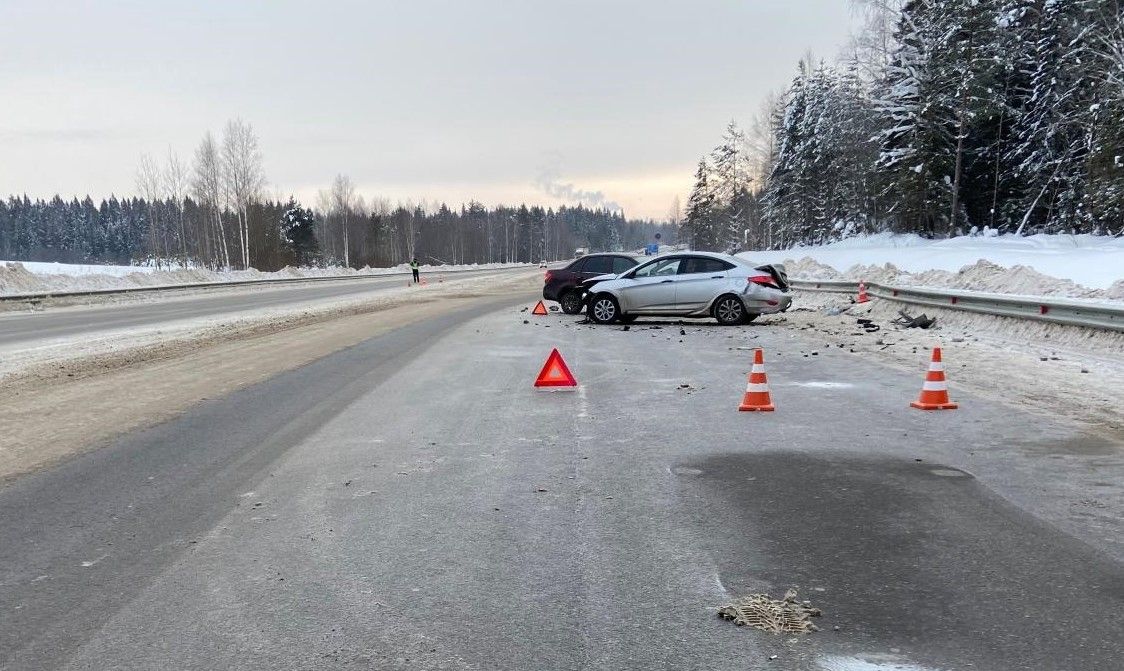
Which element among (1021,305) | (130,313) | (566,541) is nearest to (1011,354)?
(1021,305)

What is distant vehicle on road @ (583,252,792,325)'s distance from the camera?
56.3ft

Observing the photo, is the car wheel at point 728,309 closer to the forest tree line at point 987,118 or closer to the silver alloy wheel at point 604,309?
the silver alloy wheel at point 604,309

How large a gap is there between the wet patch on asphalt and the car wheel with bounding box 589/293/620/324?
1220cm

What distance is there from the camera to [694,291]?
17.3 metres

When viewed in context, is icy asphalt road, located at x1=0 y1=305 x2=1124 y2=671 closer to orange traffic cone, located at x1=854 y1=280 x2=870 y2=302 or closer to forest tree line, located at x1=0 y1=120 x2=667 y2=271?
orange traffic cone, located at x1=854 y1=280 x2=870 y2=302

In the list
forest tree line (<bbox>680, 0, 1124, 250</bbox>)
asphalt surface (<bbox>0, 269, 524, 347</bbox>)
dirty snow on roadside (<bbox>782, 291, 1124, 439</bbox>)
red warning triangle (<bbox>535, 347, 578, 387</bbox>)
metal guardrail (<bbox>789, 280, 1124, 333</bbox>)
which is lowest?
asphalt surface (<bbox>0, 269, 524, 347</bbox>)

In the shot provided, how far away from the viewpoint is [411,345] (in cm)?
1423

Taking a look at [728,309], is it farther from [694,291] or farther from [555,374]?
[555,374]

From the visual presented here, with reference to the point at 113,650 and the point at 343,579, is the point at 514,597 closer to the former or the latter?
the point at 343,579

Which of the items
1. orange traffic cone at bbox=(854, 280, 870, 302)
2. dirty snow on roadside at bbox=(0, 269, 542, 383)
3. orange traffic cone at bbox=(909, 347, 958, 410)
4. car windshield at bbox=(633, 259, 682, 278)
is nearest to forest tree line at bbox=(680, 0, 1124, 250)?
orange traffic cone at bbox=(854, 280, 870, 302)

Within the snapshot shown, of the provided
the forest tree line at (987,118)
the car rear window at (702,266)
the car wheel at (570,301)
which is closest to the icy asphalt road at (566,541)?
the car rear window at (702,266)

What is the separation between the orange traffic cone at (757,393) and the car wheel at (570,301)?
549 inches

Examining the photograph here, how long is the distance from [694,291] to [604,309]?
2.20 metres

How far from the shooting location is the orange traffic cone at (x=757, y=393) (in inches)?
307
